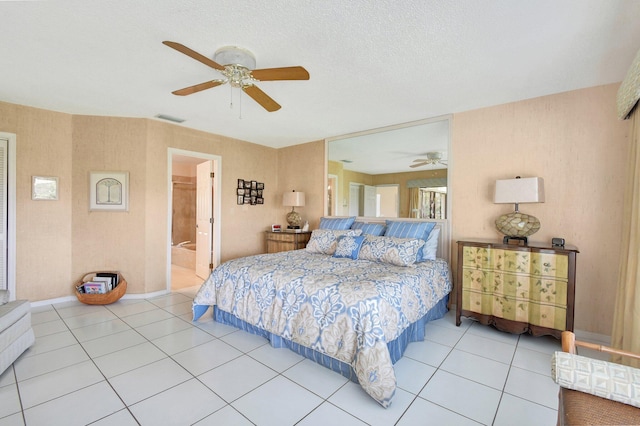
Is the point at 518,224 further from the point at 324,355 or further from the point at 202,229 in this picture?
the point at 202,229

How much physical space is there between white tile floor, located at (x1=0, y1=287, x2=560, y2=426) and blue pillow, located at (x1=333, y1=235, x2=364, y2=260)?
1.15 meters

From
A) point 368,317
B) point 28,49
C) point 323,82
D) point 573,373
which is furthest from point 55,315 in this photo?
point 573,373

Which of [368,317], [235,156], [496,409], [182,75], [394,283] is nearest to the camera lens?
[496,409]

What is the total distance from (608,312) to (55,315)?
5857mm

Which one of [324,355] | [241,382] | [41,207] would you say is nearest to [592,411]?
[324,355]

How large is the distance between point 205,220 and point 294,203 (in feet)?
5.20

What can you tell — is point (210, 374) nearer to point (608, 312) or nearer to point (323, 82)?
point (323, 82)

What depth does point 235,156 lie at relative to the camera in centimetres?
505

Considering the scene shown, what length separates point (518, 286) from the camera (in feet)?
9.07

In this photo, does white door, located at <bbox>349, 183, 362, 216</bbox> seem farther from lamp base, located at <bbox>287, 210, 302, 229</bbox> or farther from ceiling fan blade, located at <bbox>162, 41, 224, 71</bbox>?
ceiling fan blade, located at <bbox>162, 41, 224, 71</bbox>

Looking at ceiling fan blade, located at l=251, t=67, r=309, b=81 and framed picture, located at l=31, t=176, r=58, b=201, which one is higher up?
ceiling fan blade, located at l=251, t=67, r=309, b=81

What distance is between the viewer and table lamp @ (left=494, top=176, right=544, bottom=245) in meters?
2.82

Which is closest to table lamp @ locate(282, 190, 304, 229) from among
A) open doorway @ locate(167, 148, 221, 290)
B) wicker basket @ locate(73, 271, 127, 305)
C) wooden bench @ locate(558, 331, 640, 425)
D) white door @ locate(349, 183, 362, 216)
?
white door @ locate(349, 183, 362, 216)

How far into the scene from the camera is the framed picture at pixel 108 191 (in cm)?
389
